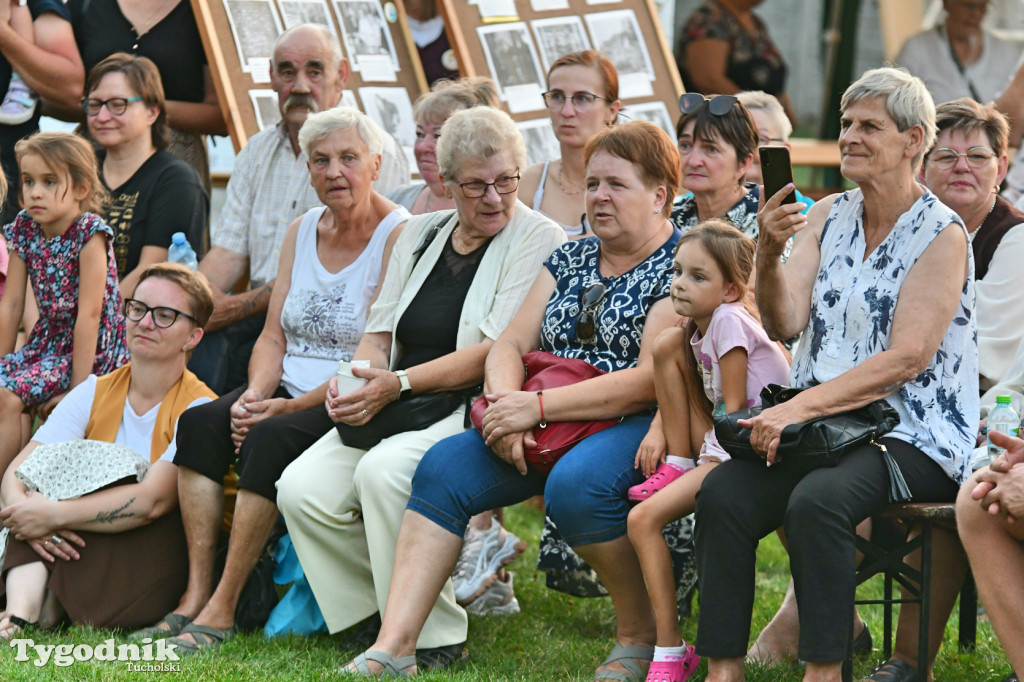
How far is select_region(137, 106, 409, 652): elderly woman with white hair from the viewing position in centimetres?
418

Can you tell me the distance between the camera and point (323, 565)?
13.4 feet

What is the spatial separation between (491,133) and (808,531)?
5.78 feet

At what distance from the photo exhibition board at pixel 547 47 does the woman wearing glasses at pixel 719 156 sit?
1.80m

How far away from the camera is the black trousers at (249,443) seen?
419 centimetres

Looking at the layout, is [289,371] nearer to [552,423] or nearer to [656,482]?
[552,423]

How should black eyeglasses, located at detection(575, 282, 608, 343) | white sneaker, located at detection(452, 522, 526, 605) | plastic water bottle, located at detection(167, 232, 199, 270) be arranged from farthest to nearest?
plastic water bottle, located at detection(167, 232, 199, 270) < white sneaker, located at detection(452, 522, 526, 605) < black eyeglasses, located at detection(575, 282, 608, 343)

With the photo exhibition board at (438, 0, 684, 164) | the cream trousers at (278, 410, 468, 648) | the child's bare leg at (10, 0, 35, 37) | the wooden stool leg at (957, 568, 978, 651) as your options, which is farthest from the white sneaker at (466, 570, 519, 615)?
the child's bare leg at (10, 0, 35, 37)

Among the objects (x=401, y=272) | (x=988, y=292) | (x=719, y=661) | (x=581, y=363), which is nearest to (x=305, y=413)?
(x=401, y=272)

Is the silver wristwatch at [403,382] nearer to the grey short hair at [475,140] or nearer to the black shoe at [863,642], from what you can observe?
the grey short hair at [475,140]

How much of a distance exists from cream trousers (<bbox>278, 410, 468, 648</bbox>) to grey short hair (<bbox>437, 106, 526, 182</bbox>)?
0.86 meters

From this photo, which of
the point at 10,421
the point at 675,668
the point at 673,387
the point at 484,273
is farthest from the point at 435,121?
the point at 675,668

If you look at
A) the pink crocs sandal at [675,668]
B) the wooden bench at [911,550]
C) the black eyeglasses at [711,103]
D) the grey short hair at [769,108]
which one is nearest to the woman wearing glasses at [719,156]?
the black eyeglasses at [711,103]

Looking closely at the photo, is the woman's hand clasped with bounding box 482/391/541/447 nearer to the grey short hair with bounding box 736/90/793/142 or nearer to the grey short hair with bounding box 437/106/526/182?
the grey short hair with bounding box 437/106/526/182

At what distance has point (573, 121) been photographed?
5090 mm
